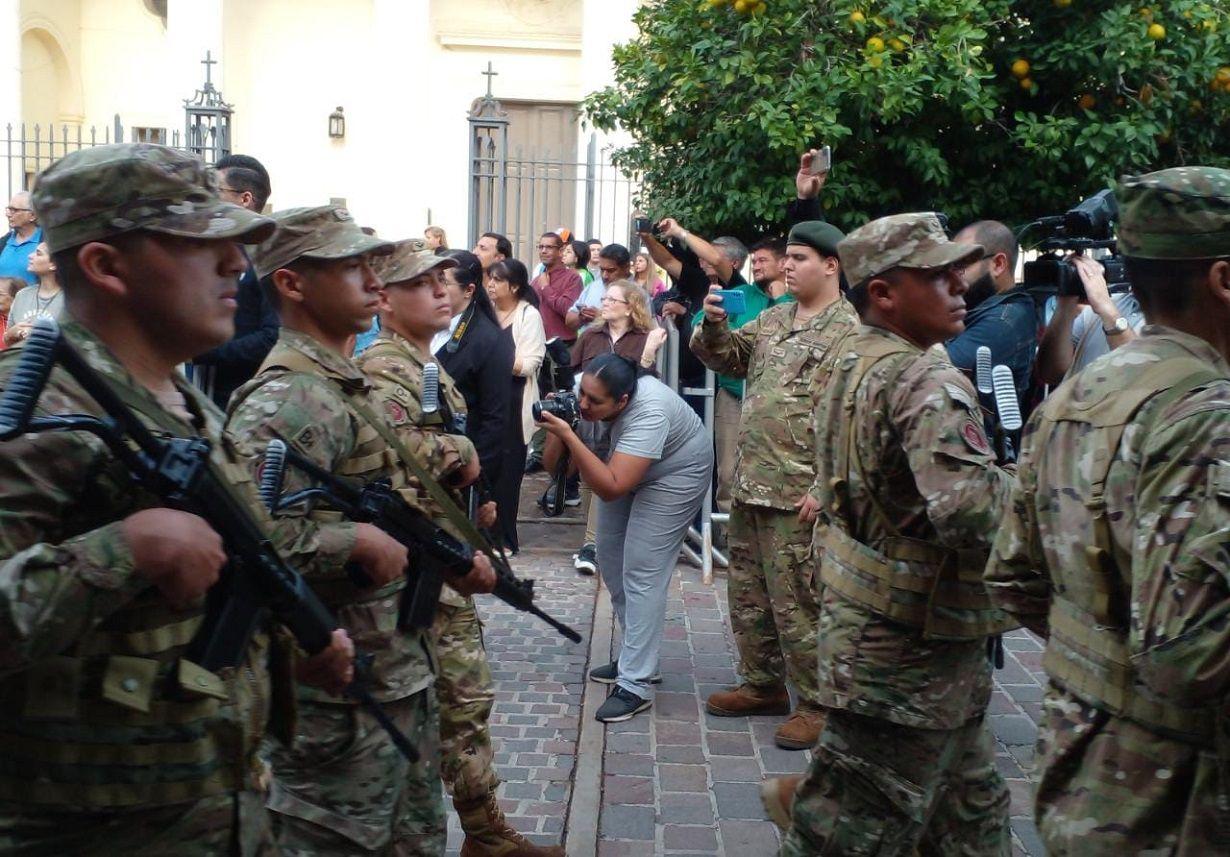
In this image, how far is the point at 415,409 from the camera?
4.32 m

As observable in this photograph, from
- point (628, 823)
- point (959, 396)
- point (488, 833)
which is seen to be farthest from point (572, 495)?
point (959, 396)

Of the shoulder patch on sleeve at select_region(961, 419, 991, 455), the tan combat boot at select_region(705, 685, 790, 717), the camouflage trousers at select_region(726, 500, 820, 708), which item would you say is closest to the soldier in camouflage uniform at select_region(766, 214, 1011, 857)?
the shoulder patch on sleeve at select_region(961, 419, 991, 455)

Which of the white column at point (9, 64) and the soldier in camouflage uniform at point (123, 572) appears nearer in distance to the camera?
the soldier in camouflage uniform at point (123, 572)

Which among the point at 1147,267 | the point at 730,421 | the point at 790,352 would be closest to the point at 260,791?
the point at 1147,267

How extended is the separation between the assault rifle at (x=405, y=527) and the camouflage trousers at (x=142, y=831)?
0.82m

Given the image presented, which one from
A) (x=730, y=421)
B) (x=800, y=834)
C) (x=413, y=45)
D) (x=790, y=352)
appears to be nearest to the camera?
(x=800, y=834)

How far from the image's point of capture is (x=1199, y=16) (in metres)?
7.95

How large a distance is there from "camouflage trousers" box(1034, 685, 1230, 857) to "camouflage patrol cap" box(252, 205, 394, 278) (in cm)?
220

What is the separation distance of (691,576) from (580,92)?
41.8ft

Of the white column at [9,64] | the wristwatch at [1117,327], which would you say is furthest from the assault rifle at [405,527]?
the white column at [9,64]

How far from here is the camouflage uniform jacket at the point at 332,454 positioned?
3.12 metres

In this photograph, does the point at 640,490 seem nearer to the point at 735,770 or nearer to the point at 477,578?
the point at 735,770

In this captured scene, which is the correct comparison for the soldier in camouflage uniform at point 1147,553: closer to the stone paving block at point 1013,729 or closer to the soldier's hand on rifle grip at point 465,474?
the soldier's hand on rifle grip at point 465,474

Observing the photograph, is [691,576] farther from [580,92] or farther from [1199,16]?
[580,92]
